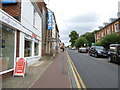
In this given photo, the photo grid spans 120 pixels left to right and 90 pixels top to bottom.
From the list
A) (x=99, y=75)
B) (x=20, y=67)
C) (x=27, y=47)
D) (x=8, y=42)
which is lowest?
(x=99, y=75)

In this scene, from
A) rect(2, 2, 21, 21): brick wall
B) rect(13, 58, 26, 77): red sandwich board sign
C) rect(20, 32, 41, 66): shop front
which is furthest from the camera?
rect(20, 32, 41, 66): shop front

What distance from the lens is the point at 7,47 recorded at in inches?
225

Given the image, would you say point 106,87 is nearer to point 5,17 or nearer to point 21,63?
point 21,63

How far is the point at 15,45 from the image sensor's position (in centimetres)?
611

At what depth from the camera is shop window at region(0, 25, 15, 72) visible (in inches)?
206

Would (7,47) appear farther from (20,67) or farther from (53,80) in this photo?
(53,80)

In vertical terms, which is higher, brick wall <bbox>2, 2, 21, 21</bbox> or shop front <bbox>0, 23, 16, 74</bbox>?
brick wall <bbox>2, 2, 21, 21</bbox>

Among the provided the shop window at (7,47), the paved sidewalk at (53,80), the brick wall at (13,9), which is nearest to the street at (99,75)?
the paved sidewalk at (53,80)

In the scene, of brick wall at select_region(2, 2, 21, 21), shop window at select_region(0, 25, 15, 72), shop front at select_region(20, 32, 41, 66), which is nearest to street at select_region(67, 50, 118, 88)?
shop front at select_region(20, 32, 41, 66)

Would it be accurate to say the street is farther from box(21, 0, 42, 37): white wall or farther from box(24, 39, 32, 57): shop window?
box(21, 0, 42, 37): white wall

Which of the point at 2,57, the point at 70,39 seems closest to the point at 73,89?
the point at 2,57

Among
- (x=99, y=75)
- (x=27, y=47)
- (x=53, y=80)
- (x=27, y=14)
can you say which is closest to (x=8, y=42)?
(x=27, y=47)

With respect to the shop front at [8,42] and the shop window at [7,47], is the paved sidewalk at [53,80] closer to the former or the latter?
the shop front at [8,42]

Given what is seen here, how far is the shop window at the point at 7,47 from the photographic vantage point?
5.23m
